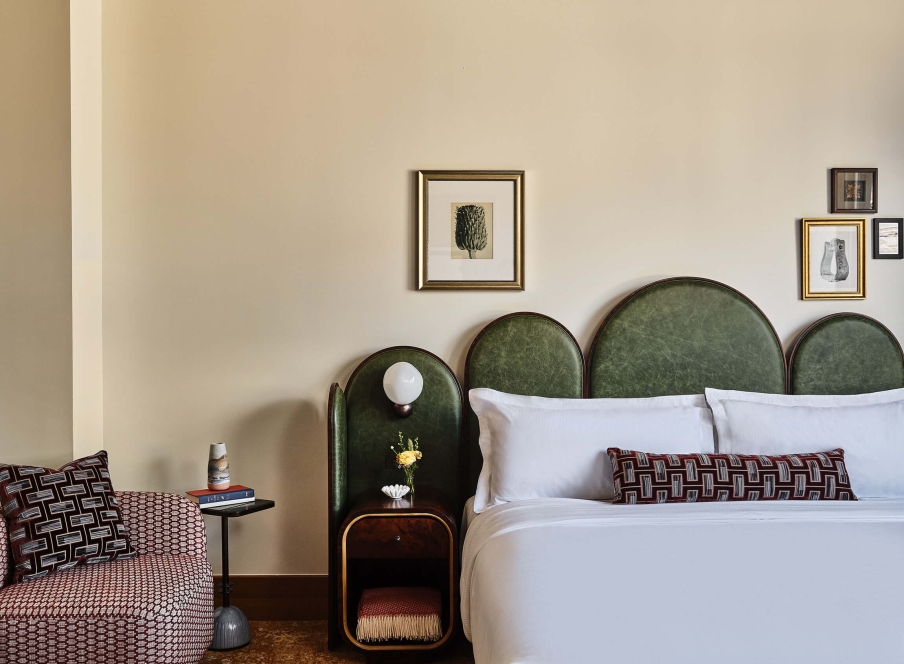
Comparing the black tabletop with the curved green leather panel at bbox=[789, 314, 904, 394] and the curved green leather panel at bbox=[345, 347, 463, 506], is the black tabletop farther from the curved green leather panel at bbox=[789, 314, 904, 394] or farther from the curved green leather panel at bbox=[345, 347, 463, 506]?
the curved green leather panel at bbox=[789, 314, 904, 394]

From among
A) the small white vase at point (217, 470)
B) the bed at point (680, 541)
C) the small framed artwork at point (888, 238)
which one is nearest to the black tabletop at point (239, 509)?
the small white vase at point (217, 470)

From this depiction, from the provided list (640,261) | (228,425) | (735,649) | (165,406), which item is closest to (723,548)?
(735,649)

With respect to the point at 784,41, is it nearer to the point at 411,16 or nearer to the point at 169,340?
the point at 411,16

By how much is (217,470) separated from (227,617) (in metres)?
0.59

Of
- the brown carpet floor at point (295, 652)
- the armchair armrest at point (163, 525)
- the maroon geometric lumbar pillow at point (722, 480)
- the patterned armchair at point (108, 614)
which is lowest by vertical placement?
the brown carpet floor at point (295, 652)

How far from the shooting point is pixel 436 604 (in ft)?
9.41

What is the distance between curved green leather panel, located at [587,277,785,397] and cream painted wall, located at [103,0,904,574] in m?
0.12

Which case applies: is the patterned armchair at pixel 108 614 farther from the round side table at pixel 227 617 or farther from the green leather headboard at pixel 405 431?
the green leather headboard at pixel 405 431

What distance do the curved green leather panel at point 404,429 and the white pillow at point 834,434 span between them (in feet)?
3.74

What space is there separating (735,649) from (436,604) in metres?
1.55

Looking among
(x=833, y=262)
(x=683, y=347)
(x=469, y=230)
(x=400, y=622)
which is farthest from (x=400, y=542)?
(x=833, y=262)

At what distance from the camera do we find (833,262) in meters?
3.39

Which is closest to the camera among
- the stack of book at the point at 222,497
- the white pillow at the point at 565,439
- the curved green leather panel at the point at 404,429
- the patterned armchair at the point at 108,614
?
the patterned armchair at the point at 108,614

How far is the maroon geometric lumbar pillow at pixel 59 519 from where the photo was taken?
2.52 m
